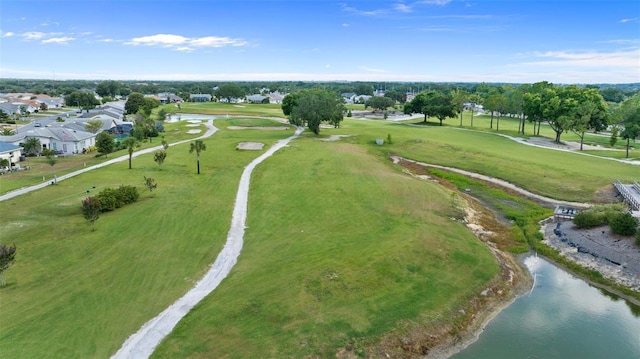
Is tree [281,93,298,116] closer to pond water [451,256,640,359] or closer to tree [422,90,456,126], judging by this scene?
tree [422,90,456,126]

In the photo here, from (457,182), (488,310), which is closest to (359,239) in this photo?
(488,310)

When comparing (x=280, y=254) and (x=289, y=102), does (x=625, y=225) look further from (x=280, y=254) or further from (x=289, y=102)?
(x=289, y=102)

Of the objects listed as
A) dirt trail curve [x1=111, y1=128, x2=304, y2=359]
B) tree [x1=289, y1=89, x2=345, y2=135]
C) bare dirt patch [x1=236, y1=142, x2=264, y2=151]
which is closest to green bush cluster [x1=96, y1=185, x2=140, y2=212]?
dirt trail curve [x1=111, y1=128, x2=304, y2=359]

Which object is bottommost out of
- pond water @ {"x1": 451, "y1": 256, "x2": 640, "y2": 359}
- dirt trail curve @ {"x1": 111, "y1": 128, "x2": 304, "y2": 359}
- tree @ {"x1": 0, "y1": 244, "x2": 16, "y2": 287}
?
pond water @ {"x1": 451, "y1": 256, "x2": 640, "y2": 359}

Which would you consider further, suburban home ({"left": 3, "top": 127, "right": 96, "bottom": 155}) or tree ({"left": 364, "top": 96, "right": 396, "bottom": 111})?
tree ({"left": 364, "top": 96, "right": 396, "bottom": 111})

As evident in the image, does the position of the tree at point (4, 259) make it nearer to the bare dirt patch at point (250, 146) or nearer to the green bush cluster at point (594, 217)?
the green bush cluster at point (594, 217)

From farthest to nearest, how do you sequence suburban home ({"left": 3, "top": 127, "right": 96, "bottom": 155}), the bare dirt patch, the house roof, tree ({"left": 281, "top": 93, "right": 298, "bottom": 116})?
tree ({"left": 281, "top": 93, "right": 298, "bottom": 116}) < suburban home ({"left": 3, "top": 127, "right": 96, "bottom": 155}) < the bare dirt patch < the house roof
